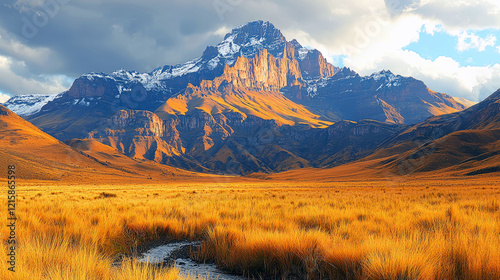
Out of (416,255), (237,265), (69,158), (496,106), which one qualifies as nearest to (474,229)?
(416,255)

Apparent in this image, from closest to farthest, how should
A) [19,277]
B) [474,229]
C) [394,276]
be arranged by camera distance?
[19,277] → [394,276] → [474,229]

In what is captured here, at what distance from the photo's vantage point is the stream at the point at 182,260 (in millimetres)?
4883

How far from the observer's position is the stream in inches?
192

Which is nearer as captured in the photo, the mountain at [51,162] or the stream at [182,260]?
the stream at [182,260]

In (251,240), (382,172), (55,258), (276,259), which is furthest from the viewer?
(382,172)

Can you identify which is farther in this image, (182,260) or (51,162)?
(51,162)

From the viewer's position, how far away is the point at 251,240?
18.0ft

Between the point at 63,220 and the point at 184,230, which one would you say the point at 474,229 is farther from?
the point at 63,220

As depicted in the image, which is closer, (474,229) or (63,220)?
(474,229)

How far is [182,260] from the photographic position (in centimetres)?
591

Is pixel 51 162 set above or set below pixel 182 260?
above

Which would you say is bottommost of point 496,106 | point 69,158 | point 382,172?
point 382,172

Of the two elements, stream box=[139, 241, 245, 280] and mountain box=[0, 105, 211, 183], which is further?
mountain box=[0, 105, 211, 183]

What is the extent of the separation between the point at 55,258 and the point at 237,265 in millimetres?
2980
